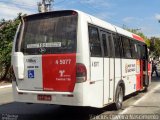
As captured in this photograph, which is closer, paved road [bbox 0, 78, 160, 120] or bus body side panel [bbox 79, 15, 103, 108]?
bus body side panel [bbox 79, 15, 103, 108]

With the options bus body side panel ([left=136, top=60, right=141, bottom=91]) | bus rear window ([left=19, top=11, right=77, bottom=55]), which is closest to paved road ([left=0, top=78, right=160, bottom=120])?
bus body side panel ([left=136, top=60, right=141, bottom=91])

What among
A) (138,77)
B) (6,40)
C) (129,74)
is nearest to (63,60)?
(129,74)

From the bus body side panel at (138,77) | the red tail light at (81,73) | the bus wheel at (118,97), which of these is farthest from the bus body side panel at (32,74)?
the bus body side panel at (138,77)

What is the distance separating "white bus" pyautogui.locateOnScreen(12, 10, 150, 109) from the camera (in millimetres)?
8852

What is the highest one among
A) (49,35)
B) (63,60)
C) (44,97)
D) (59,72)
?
(49,35)

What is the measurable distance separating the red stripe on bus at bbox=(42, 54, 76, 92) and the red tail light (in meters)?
0.10

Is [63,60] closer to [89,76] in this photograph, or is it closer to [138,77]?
[89,76]

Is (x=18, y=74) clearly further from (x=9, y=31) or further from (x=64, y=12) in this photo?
(x=9, y=31)

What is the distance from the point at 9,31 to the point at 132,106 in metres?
15.6

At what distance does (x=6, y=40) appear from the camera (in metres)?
25.8

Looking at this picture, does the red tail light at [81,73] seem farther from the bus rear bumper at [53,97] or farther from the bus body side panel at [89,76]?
the bus rear bumper at [53,97]

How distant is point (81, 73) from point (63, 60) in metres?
0.59

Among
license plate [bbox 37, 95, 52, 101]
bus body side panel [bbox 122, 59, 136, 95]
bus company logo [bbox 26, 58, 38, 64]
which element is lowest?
license plate [bbox 37, 95, 52, 101]

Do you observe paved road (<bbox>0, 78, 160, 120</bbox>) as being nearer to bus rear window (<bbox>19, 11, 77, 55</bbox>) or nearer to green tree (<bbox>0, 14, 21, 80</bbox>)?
bus rear window (<bbox>19, 11, 77, 55</bbox>)
